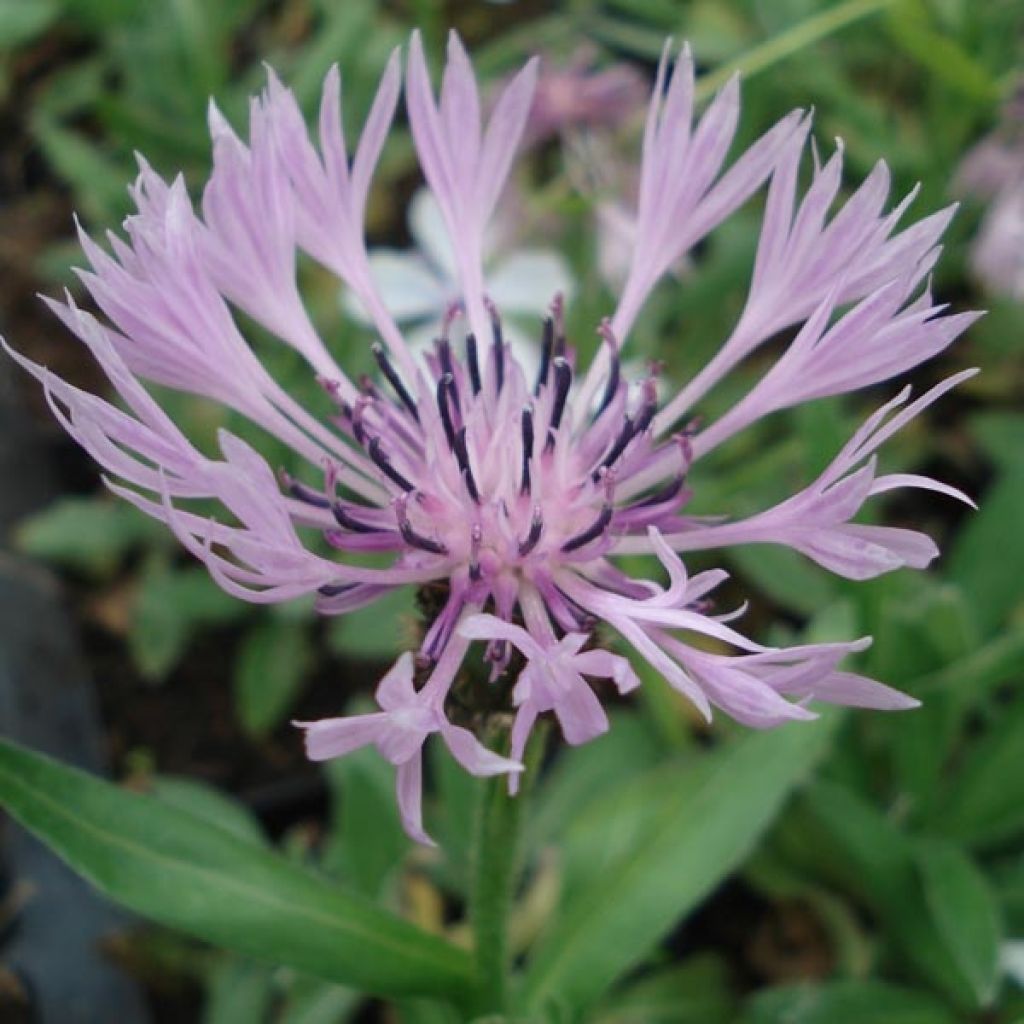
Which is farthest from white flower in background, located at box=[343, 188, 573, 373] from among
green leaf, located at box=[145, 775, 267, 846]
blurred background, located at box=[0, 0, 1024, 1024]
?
green leaf, located at box=[145, 775, 267, 846]

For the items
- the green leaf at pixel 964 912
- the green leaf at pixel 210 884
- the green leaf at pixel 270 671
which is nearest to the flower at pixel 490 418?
the green leaf at pixel 210 884

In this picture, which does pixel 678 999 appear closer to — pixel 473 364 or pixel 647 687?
pixel 647 687

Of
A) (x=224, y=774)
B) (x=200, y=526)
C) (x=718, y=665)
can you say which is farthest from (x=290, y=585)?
(x=224, y=774)

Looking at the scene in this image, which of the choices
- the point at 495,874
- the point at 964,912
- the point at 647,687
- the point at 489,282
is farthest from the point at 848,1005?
the point at 489,282

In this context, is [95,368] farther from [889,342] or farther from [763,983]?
[889,342]

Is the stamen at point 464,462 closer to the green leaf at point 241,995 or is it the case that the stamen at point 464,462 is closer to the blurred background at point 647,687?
the blurred background at point 647,687

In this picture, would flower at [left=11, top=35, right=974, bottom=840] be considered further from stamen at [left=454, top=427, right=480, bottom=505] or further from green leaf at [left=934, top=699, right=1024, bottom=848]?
green leaf at [left=934, top=699, right=1024, bottom=848]

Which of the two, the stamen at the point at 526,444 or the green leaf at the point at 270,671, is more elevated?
the stamen at the point at 526,444
